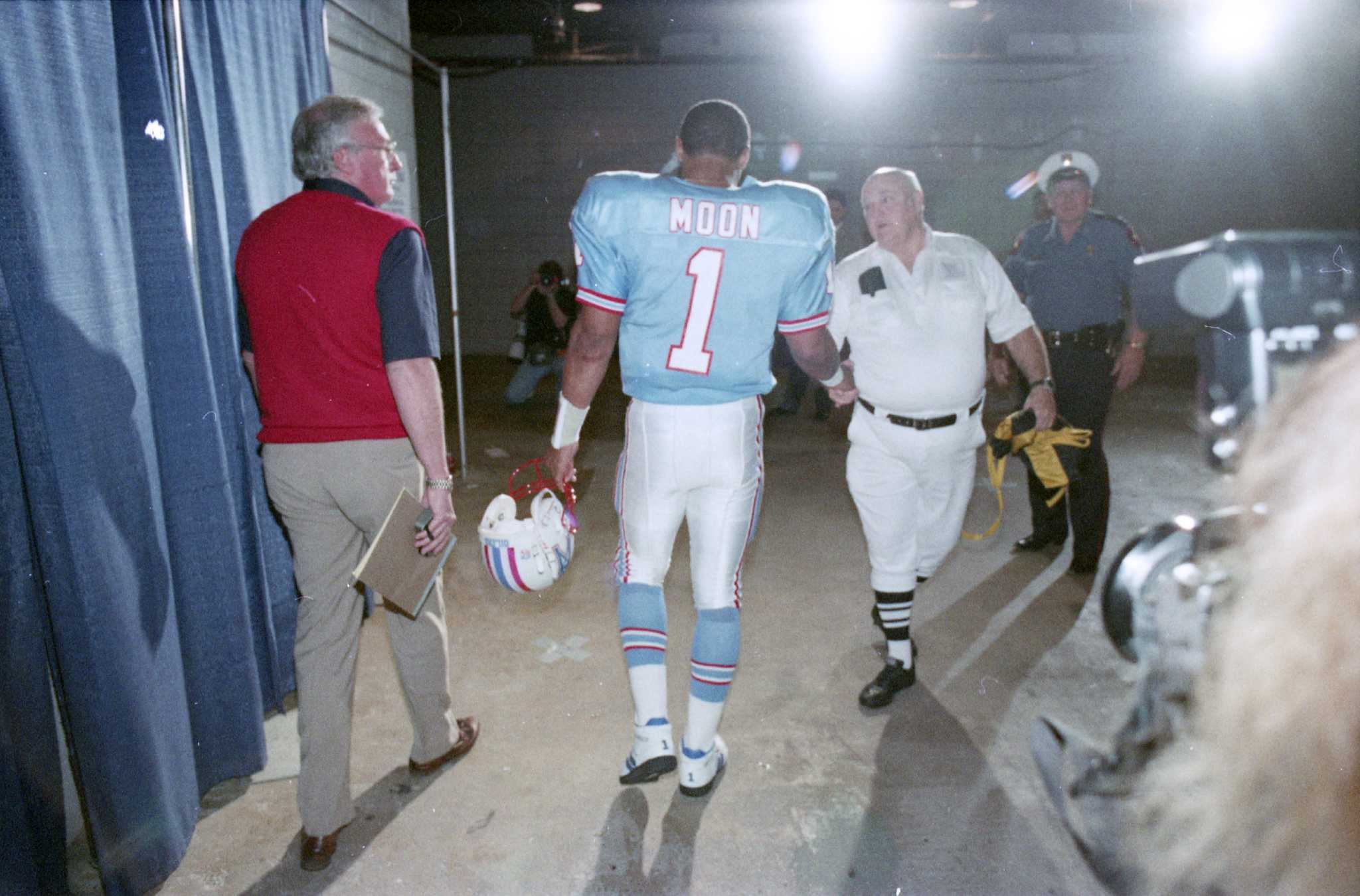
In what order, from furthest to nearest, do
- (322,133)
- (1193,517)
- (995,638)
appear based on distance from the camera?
(995,638) → (322,133) → (1193,517)

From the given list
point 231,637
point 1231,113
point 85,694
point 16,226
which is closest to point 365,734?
point 231,637

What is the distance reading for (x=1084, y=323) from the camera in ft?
13.5

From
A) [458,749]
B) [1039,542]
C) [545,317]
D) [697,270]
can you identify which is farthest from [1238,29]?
[458,749]

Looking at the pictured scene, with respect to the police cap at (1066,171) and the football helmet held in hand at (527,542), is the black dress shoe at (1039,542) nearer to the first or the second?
the police cap at (1066,171)

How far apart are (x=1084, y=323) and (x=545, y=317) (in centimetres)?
460

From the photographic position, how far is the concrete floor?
226 centimetres

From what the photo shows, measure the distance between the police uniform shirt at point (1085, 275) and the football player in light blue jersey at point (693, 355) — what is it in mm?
2088

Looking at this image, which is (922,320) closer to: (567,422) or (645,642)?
(567,422)

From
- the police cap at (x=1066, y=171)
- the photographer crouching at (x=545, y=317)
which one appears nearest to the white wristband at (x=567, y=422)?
the police cap at (x=1066, y=171)

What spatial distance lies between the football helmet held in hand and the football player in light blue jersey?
15cm

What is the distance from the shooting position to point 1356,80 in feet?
36.1

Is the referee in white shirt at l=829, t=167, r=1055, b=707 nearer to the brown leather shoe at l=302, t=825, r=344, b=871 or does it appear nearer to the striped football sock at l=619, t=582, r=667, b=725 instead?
the striped football sock at l=619, t=582, r=667, b=725

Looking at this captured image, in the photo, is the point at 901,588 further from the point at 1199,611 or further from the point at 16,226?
the point at 16,226

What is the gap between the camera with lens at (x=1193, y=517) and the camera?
0.85m
